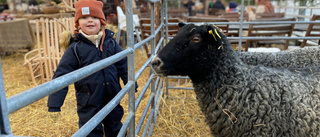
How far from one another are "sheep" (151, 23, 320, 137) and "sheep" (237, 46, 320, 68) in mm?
490

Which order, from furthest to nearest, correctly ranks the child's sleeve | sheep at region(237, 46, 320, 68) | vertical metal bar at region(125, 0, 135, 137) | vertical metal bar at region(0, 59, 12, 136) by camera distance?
sheep at region(237, 46, 320, 68)
the child's sleeve
vertical metal bar at region(125, 0, 135, 137)
vertical metal bar at region(0, 59, 12, 136)

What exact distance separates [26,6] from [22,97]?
47.7 ft

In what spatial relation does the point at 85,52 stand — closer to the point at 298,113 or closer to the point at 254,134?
the point at 254,134

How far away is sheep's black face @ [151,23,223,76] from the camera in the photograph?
192 centimetres

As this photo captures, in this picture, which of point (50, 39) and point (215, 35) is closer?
point (215, 35)

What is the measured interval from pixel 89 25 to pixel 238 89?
147 cm

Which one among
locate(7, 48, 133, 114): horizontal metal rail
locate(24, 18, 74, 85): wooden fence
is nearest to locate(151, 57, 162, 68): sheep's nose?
locate(7, 48, 133, 114): horizontal metal rail

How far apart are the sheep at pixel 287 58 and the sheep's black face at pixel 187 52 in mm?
834

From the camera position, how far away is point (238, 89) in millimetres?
1926

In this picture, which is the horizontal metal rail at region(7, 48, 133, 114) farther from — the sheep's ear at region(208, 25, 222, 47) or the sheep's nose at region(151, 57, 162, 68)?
the sheep's ear at region(208, 25, 222, 47)

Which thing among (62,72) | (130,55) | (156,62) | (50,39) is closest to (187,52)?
(156,62)

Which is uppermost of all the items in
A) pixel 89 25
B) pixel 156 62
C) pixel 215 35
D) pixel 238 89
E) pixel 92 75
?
pixel 89 25

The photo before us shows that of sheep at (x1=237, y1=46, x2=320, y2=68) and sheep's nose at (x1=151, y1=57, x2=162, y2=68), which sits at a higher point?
sheep's nose at (x1=151, y1=57, x2=162, y2=68)

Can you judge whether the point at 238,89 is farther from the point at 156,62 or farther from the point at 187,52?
the point at 156,62
